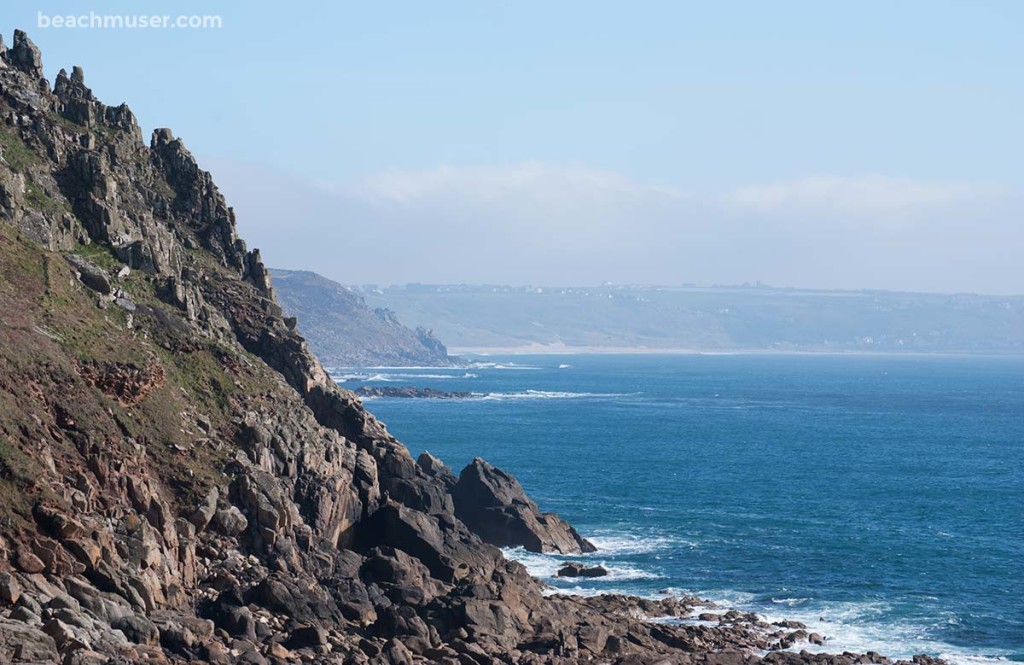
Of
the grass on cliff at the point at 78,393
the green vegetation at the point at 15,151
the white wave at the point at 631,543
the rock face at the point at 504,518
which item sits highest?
the green vegetation at the point at 15,151

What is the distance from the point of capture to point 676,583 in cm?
7881

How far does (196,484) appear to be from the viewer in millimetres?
63031

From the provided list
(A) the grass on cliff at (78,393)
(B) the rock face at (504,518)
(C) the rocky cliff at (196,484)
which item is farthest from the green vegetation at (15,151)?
(B) the rock face at (504,518)

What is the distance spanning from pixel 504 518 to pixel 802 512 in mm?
27592

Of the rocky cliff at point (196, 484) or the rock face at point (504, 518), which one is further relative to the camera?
the rock face at point (504, 518)

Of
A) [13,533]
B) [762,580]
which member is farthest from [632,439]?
[13,533]

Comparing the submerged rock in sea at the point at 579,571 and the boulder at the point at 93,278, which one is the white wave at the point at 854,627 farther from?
the boulder at the point at 93,278

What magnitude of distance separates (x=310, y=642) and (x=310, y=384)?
29.1 meters

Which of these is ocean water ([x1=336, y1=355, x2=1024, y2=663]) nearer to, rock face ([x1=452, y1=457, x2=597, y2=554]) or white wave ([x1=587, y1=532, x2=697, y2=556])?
white wave ([x1=587, y1=532, x2=697, y2=556])

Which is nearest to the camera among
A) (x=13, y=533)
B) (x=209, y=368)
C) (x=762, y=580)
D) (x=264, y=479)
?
(x=13, y=533)

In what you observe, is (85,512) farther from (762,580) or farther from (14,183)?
(762,580)

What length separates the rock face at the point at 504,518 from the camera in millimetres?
88625

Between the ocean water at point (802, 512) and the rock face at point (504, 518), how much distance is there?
5.58 feet

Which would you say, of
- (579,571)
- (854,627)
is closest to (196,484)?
(579,571)
